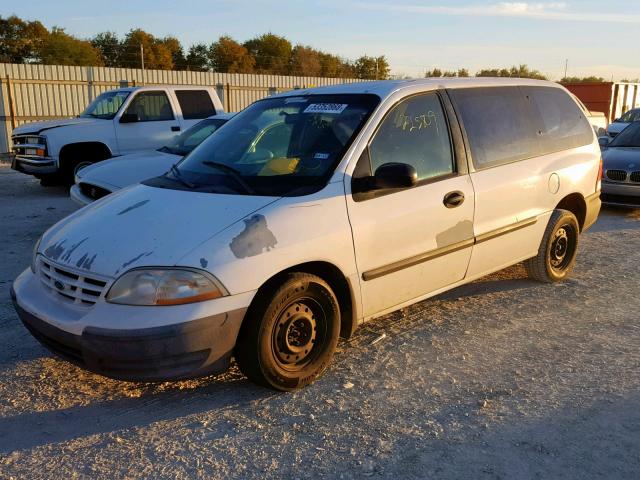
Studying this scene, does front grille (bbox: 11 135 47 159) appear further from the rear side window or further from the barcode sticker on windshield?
the barcode sticker on windshield

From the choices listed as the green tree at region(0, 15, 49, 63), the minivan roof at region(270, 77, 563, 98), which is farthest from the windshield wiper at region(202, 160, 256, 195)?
the green tree at region(0, 15, 49, 63)

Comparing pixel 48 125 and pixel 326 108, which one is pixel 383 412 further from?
pixel 48 125

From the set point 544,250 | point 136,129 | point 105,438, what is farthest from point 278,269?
point 136,129

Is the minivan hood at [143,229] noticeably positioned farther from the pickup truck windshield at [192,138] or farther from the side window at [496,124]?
the pickup truck windshield at [192,138]

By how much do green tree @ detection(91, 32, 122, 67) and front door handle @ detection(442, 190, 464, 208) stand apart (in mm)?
37367

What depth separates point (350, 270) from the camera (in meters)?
3.53

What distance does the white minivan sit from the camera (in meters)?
2.98

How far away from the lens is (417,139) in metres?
4.02

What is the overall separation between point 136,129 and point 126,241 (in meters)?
8.10

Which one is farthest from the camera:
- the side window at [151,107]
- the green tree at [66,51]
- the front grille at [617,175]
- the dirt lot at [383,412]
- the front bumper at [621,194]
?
the green tree at [66,51]

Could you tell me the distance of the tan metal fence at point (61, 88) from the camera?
704 inches

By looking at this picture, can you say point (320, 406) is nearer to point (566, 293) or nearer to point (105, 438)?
point (105, 438)

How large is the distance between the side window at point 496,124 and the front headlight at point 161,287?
2.34 meters

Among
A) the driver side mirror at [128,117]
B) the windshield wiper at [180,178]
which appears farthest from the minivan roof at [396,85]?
the driver side mirror at [128,117]
